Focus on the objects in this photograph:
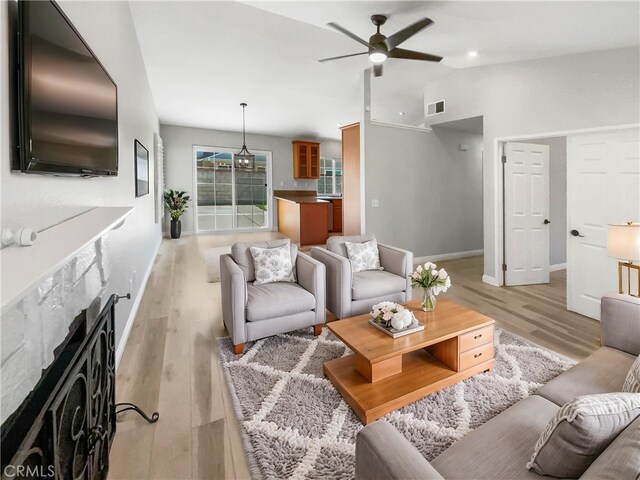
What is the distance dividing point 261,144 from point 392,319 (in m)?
8.42

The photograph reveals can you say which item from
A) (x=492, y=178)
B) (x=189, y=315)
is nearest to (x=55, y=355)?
(x=189, y=315)

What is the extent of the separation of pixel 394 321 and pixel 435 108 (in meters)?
4.42

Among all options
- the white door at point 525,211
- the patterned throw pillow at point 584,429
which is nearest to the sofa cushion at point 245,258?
the patterned throw pillow at point 584,429

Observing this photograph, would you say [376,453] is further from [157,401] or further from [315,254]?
[315,254]

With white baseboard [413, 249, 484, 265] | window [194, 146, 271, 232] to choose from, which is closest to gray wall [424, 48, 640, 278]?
white baseboard [413, 249, 484, 265]

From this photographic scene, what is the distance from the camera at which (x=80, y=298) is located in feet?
4.35

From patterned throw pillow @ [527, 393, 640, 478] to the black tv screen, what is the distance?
180cm

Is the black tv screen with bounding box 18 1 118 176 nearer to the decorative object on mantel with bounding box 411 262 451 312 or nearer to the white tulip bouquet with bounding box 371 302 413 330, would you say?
the white tulip bouquet with bounding box 371 302 413 330

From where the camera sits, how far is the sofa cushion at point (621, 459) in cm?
68

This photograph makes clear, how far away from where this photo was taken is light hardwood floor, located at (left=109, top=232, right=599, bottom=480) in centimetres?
161

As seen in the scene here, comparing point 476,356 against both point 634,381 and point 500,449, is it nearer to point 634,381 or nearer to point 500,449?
point 634,381

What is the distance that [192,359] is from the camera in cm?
253

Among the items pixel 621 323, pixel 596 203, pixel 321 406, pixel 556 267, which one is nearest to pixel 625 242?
pixel 621 323

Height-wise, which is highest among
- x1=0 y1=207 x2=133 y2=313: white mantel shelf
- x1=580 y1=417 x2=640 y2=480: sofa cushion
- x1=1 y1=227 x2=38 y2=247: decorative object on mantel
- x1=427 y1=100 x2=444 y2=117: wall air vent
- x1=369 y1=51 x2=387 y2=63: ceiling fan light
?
x1=427 y1=100 x2=444 y2=117: wall air vent
